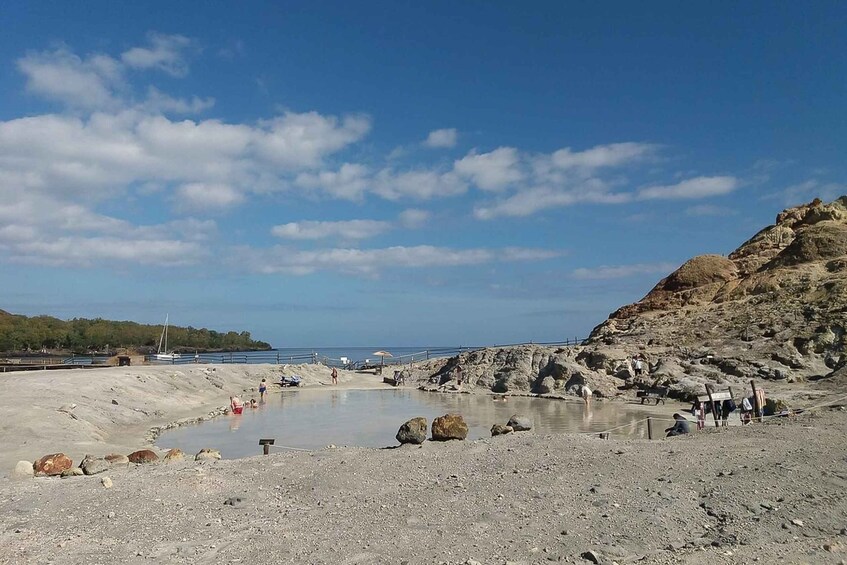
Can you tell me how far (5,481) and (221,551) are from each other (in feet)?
22.6

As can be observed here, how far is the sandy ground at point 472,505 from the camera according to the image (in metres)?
7.67

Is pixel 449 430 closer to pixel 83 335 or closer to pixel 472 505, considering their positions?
pixel 472 505

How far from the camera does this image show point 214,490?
1066cm

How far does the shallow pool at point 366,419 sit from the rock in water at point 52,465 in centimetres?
523

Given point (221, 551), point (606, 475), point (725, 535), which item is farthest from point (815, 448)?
point (221, 551)

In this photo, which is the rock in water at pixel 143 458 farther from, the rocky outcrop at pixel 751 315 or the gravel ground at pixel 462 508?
the rocky outcrop at pixel 751 315

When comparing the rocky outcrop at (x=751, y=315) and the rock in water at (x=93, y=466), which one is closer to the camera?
the rock in water at (x=93, y=466)

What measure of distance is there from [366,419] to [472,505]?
61.7ft

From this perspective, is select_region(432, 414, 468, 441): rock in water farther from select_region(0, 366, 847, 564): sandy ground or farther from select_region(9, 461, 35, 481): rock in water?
select_region(9, 461, 35, 481): rock in water

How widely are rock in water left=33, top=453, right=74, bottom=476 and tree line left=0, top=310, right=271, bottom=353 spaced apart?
84548 millimetres

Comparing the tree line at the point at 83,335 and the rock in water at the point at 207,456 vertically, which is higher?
the tree line at the point at 83,335

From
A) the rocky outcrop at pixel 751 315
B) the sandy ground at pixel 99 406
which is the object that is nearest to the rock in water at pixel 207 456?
the sandy ground at pixel 99 406

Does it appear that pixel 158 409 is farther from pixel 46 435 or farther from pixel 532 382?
pixel 532 382

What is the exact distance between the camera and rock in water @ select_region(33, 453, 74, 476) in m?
13.1
